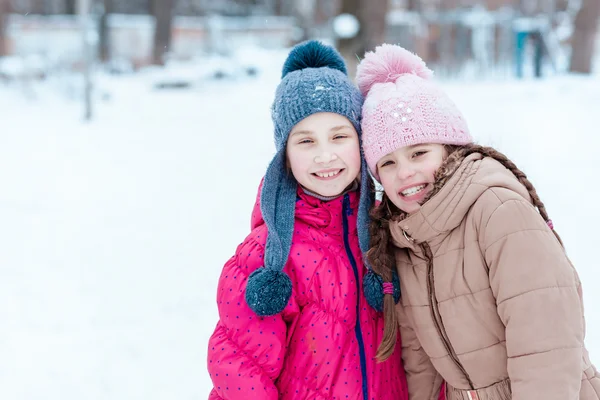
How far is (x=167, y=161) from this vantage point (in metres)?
7.89

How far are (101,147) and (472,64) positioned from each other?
10.8 metres

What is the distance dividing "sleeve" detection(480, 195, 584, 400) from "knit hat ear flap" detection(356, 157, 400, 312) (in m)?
0.38

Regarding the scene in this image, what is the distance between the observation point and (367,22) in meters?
9.09

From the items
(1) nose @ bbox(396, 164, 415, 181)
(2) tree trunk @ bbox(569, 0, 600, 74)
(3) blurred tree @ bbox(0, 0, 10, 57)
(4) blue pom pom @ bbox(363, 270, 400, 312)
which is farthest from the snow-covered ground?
(3) blurred tree @ bbox(0, 0, 10, 57)

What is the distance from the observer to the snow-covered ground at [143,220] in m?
3.50

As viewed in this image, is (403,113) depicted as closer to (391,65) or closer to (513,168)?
(391,65)

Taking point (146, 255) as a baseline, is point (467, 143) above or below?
above

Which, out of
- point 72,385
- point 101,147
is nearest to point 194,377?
point 72,385

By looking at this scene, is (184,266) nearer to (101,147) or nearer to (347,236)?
(347,236)

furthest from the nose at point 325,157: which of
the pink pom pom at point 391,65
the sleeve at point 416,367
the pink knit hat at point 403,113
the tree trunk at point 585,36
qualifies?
the tree trunk at point 585,36

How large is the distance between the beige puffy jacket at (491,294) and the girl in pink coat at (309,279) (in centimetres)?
15

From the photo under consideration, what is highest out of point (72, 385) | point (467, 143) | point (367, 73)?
point (367, 73)

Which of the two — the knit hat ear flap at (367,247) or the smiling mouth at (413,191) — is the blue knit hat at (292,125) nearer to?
the knit hat ear flap at (367,247)

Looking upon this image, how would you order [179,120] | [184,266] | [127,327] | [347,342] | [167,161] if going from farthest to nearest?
[179,120]
[167,161]
[184,266]
[127,327]
[347,342]
